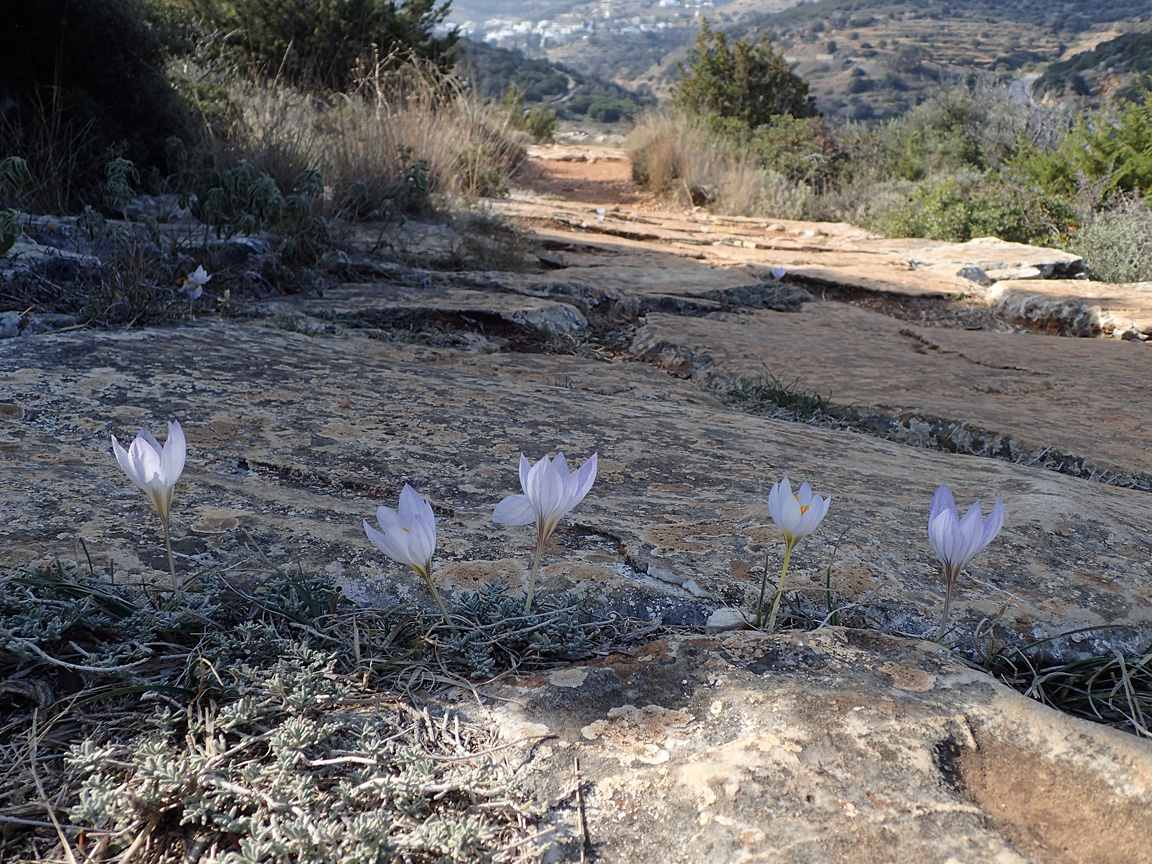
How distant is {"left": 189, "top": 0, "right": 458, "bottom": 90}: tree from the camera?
11.0 metres

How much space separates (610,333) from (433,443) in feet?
6.65

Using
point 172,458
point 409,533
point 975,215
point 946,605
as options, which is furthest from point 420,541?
point 975,215

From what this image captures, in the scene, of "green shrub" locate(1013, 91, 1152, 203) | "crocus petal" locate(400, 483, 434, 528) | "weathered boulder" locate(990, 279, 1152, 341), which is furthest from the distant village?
"crocus petal" locate(400, 483, 434, 528)

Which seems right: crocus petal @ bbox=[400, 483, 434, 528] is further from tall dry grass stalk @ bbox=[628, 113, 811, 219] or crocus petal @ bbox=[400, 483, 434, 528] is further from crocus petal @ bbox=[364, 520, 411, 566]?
tall dry grass stalk @ bbox=[628, 113, 811, 219]

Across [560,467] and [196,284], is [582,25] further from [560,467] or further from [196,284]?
[560,467]

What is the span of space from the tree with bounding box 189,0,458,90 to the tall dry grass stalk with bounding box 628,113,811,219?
393 cm

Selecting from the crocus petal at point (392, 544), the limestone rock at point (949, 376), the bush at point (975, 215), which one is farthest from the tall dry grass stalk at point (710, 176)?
the crocus petal at point (392, 544)

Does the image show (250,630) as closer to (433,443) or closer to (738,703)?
(738,703)

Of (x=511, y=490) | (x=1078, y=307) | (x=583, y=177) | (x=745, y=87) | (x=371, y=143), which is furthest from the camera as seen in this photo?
(x=745, y=87)

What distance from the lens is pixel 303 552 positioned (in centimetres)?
112

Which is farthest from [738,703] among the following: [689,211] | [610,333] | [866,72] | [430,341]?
[866,72]

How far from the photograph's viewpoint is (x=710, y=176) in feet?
37.1

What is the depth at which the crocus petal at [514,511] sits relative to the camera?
94cm

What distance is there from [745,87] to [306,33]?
30.1ft
